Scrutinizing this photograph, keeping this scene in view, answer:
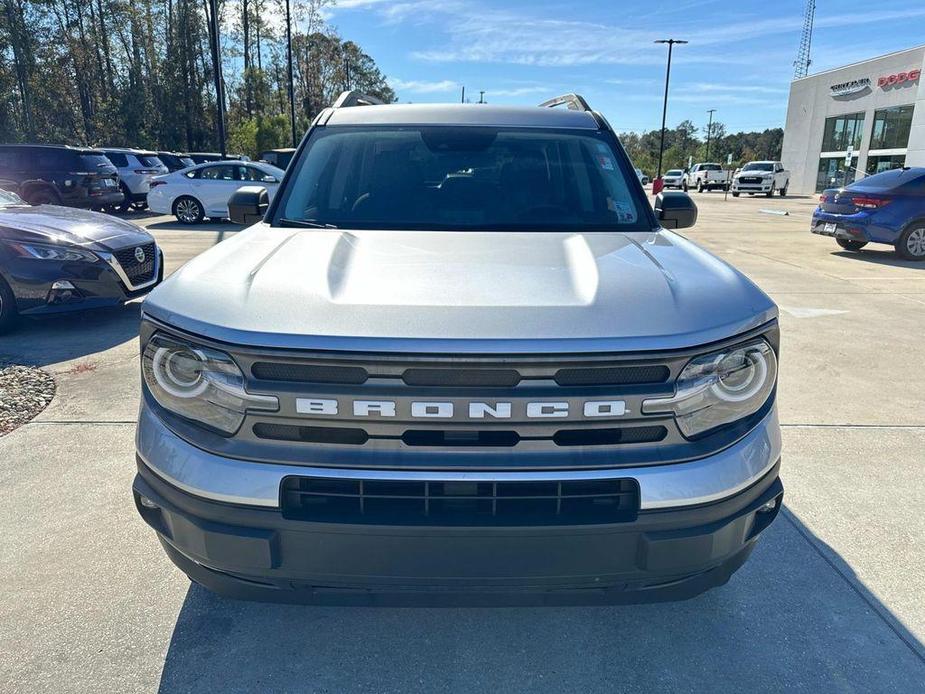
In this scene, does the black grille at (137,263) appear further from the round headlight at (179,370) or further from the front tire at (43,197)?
the front tire at (43,197)

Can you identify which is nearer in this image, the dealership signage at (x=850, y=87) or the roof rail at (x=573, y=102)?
the roof rail at (x=573, y=102)

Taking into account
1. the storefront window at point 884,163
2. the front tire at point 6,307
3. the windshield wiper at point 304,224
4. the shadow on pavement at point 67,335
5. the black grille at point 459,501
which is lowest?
the shadow on pavement at point 67,335

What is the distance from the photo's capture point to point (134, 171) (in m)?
18.1

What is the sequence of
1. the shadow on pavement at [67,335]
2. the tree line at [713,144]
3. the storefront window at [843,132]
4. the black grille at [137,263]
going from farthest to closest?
the tree line at [713,144] → the storefront window at [843,132] → the black grille at [137,263] → the shadow on pavement at [67,335]

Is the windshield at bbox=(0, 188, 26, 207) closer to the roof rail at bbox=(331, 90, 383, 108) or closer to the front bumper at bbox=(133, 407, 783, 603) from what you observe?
the roof rail at bbox=(331, 90, 383, 108)

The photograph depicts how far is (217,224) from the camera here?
1634cm

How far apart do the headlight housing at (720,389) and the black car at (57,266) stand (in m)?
5.94

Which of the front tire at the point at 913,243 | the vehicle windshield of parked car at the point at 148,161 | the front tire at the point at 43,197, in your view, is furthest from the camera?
the vehicle windshield of parked car at the point at 148,161

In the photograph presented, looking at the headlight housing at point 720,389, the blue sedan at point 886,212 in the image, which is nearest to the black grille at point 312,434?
the headlight housing at point 720,389

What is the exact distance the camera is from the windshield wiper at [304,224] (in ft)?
9.46

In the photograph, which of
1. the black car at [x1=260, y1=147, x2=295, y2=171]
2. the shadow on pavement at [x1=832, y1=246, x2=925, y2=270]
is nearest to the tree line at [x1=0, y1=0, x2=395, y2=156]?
the black car at [x1=260, y1=147, x2=295, y2=171]

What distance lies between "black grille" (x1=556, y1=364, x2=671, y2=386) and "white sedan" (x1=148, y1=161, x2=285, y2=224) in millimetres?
14637

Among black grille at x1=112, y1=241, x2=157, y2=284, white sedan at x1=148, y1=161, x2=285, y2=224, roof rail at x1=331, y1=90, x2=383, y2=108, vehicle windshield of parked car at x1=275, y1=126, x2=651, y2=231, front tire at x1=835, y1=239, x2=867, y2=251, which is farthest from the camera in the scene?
white sedan at x1=148, y1=161, x2=285, y2=224

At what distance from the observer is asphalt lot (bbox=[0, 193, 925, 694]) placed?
86.5 inches
